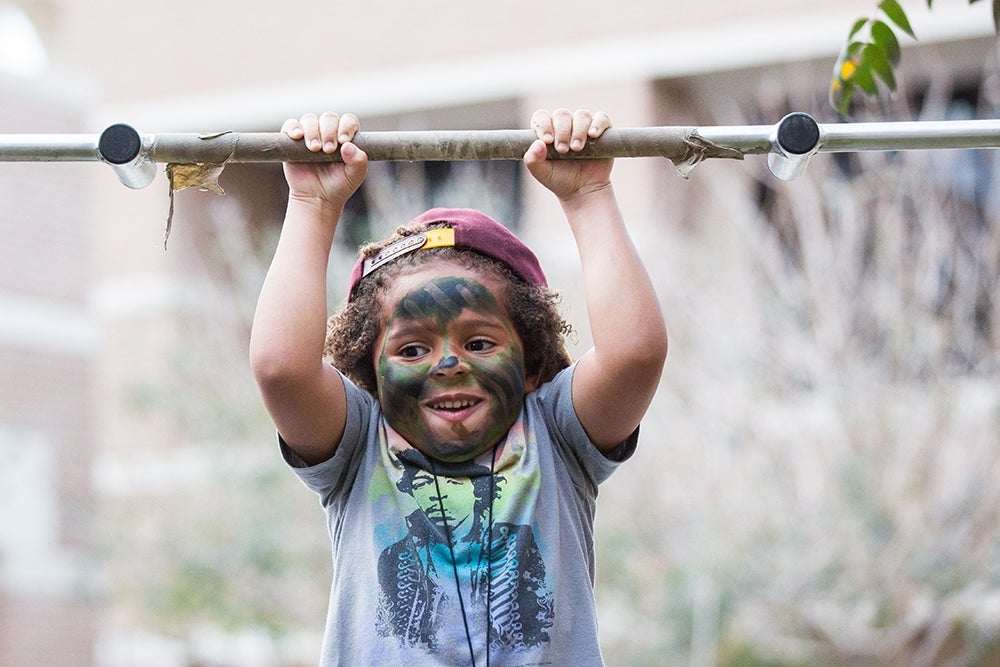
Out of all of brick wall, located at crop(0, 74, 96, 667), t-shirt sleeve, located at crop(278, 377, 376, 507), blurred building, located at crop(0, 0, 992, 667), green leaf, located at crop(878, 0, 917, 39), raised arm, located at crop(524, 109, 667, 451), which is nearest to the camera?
raised arm, located at crop(524, 109, 667, 451)

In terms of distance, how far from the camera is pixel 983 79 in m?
12.6

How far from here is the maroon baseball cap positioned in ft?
10.7

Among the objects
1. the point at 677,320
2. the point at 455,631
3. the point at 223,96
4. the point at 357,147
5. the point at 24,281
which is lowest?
the point at 455,631

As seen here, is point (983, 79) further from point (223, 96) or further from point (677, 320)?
point (223, 96)

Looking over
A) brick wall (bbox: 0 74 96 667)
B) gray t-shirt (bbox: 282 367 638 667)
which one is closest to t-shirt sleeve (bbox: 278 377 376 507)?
gray t-shirt (bbox: 282 367 638 667)

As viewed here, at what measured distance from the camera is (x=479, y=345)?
321 centimetres

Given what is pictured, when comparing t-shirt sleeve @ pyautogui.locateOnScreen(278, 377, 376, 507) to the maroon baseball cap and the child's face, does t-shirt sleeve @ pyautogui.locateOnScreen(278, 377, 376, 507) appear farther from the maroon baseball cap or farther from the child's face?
the maroon baseball cap

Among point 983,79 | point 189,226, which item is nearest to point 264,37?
point 189,226

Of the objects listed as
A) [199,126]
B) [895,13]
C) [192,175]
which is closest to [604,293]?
[192,175]

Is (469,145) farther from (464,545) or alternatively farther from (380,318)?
(464,545)

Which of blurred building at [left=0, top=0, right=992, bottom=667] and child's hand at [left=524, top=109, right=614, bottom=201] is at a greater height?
blurred building at [left=0, top=0, right=992, bottom=667]

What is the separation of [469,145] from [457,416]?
51 centimetres

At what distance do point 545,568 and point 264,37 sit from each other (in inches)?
481

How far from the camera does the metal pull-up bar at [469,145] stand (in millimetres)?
2990
